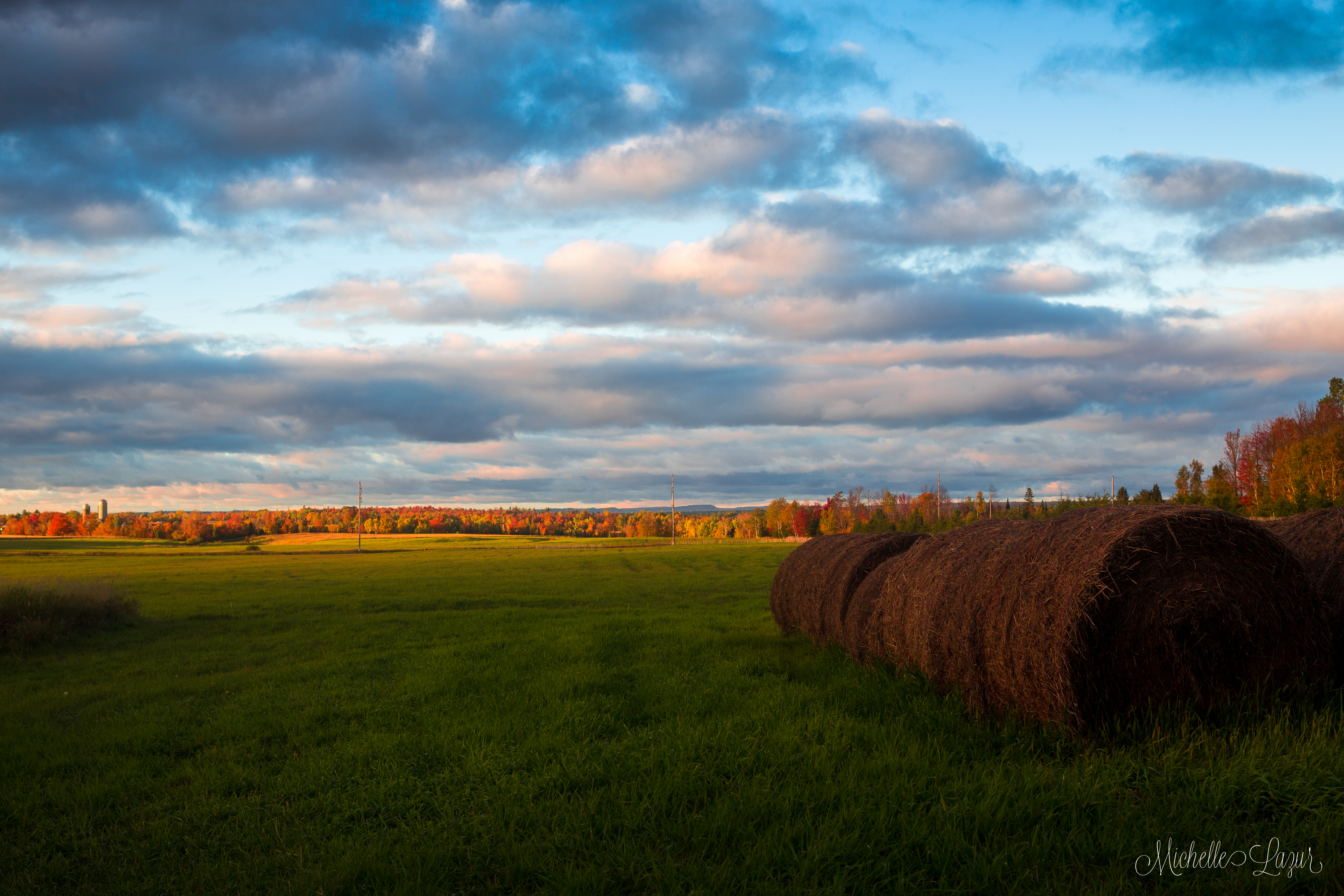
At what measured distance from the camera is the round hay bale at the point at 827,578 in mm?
13805

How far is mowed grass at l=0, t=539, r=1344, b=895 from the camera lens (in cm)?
502

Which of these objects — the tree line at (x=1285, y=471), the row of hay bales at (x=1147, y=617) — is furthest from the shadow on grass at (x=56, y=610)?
the tree line at (x=1285, y=471)

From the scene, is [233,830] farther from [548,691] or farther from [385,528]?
[385,528]

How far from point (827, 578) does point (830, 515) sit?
450 ft

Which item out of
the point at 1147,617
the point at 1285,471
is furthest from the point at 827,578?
the point at 1285,471

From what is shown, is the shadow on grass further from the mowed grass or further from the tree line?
the tree line

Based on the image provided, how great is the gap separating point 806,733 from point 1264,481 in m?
105

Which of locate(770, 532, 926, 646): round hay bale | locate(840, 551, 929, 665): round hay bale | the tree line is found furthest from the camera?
the tree line

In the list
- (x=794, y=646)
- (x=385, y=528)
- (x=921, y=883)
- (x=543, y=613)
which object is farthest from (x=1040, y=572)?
(x=385, y=528)

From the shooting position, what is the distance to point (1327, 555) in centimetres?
854
